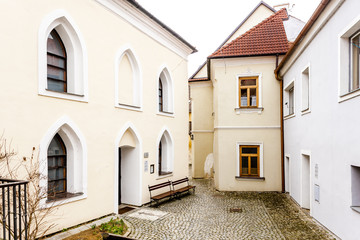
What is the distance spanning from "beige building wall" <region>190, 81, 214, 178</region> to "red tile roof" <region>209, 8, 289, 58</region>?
5.29 meters

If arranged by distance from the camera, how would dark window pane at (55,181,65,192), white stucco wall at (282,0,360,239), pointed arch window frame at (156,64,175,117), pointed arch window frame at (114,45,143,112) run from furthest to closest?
pointed arch window frame at (156,64,175,117) < pointed arch window frame at (114,45,143,112) < dark window pane at (55,181,65,192) < white stucco wall at (282,0,360,239)

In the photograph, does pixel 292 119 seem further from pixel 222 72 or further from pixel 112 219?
pixel 112 219

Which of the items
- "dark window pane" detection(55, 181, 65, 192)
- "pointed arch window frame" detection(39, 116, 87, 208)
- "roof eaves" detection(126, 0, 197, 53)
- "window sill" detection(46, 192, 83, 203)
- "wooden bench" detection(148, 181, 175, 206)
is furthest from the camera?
"wooden bench" detection(148, 181, 175, 206)

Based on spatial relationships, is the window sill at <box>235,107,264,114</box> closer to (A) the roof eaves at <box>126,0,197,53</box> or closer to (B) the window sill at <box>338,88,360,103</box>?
(A) the roof eaves at <box>126,0,197,53</box>

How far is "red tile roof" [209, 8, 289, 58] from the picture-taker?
43.1 ft

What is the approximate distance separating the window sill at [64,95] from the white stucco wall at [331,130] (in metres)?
7.03

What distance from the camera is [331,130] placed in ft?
23.0

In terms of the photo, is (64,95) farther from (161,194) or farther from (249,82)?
(249,82)

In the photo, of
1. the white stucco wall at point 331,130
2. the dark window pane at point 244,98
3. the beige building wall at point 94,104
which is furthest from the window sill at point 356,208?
the dark window pane at point 244,98

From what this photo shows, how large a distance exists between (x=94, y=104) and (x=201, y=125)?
11.6 m

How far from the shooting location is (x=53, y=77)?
7.29 m

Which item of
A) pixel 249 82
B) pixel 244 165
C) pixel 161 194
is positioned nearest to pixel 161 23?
pixel 249 82

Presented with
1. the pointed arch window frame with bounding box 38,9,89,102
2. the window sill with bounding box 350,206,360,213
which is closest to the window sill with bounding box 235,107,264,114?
the window sill with bounding box 350,206,360,213

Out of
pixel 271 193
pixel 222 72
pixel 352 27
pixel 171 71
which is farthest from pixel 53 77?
pixel 271 193
